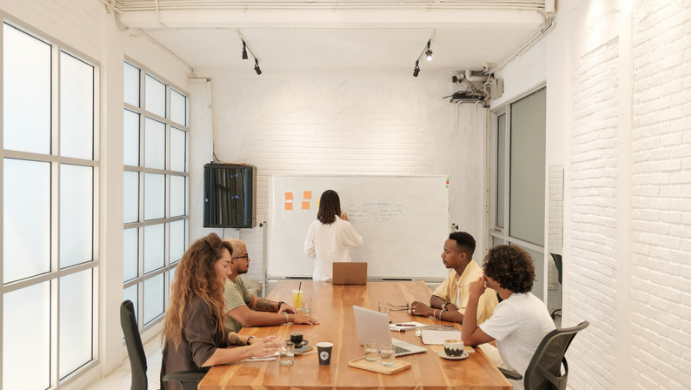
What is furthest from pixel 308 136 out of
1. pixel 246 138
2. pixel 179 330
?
pixel 179 330

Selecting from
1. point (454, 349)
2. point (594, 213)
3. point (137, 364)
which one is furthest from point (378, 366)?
point (594, 213)

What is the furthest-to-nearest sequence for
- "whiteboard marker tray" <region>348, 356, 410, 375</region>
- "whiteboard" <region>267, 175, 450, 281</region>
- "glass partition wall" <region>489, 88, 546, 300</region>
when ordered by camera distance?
"whiteboard" <region>267, 175, 450, 281</region> < "glass partition wall" <region>489, 88, 546, 300</region> < "whiteboard marker tray" <region>348, 356, 410, 375</region>

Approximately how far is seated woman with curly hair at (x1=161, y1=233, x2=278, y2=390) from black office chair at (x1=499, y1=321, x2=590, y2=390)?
115 cm

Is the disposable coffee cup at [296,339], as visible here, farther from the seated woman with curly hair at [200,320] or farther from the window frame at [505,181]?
the window frame at [505,181]

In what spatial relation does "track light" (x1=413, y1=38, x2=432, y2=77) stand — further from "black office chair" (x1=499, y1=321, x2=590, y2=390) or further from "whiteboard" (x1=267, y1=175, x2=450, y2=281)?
"black office chair" (x1=499, y1=321, x2=590, y2=390)

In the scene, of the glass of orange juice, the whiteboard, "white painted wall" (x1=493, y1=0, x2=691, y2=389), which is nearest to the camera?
"white painted wall" (x1=493, y1=0, x2=691, y2=389)

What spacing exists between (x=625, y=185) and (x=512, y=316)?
1401mm

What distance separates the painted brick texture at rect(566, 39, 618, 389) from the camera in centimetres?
371

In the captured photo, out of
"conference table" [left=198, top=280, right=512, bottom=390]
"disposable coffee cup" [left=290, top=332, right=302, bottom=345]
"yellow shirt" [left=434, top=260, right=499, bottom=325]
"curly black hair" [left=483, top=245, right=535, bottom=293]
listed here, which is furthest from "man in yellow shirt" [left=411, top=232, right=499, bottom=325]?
"disposable coffee cup" [left=290, top=332, right=302, bottom=345]

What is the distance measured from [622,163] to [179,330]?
2798mm

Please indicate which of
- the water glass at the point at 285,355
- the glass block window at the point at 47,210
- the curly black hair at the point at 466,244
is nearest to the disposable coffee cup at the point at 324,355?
the water glass at the point at 285,355

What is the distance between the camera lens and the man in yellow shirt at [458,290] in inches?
132

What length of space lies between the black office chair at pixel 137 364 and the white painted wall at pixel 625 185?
8.02ft

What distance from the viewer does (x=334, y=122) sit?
7.10 metres
